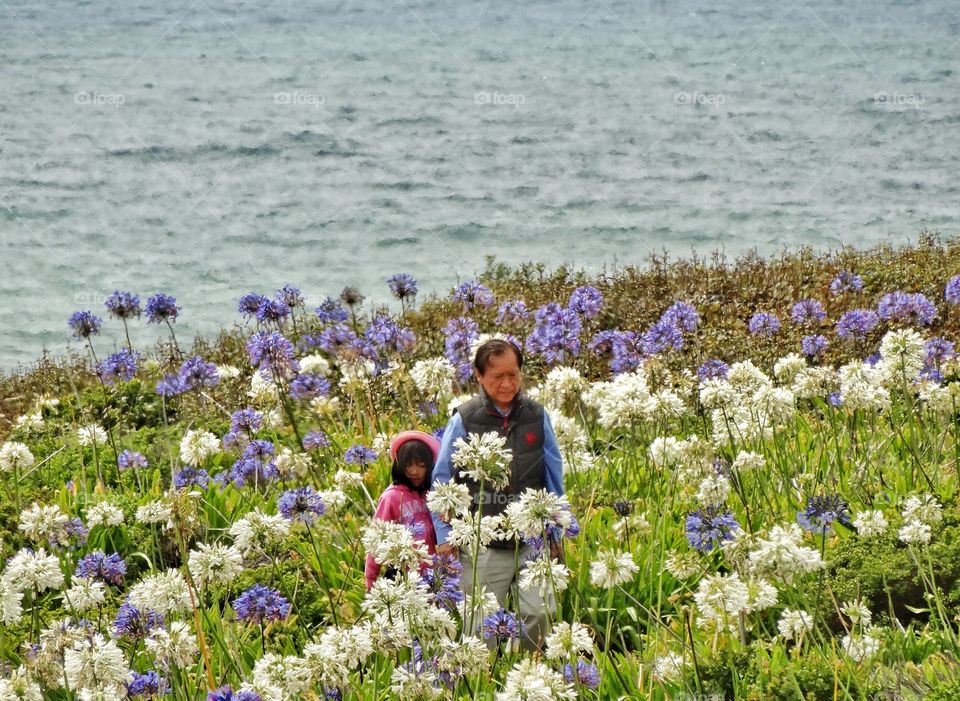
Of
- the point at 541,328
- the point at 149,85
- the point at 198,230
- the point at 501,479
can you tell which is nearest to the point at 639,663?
the point at 501,479

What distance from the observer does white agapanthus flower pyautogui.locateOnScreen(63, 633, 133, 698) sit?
328 cm

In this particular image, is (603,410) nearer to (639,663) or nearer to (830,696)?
(639,663)

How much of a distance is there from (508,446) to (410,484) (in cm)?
57

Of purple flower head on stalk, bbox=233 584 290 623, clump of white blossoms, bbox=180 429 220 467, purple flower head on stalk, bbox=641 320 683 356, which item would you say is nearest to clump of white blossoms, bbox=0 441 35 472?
clump of white blossoms, bbox=180 429 220 467

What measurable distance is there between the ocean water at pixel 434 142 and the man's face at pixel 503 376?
8.40 metres

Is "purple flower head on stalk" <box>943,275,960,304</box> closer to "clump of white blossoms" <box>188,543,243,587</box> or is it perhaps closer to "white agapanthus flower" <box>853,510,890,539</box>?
"white agapanthus flower" <box>853,510,890,539</box>

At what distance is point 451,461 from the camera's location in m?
5.10

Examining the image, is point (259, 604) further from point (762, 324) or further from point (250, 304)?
point (762, 324)

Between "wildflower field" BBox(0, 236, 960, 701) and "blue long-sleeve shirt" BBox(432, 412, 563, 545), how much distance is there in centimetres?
30

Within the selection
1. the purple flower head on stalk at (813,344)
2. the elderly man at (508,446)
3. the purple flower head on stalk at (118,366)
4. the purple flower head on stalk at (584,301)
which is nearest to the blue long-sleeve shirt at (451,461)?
the elderly man at (508,446)

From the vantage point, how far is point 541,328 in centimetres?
768

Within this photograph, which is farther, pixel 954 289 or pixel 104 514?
pixel 954 289

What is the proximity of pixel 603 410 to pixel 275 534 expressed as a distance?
204 centimetres

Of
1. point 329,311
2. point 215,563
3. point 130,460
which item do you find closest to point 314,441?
point 329,311
